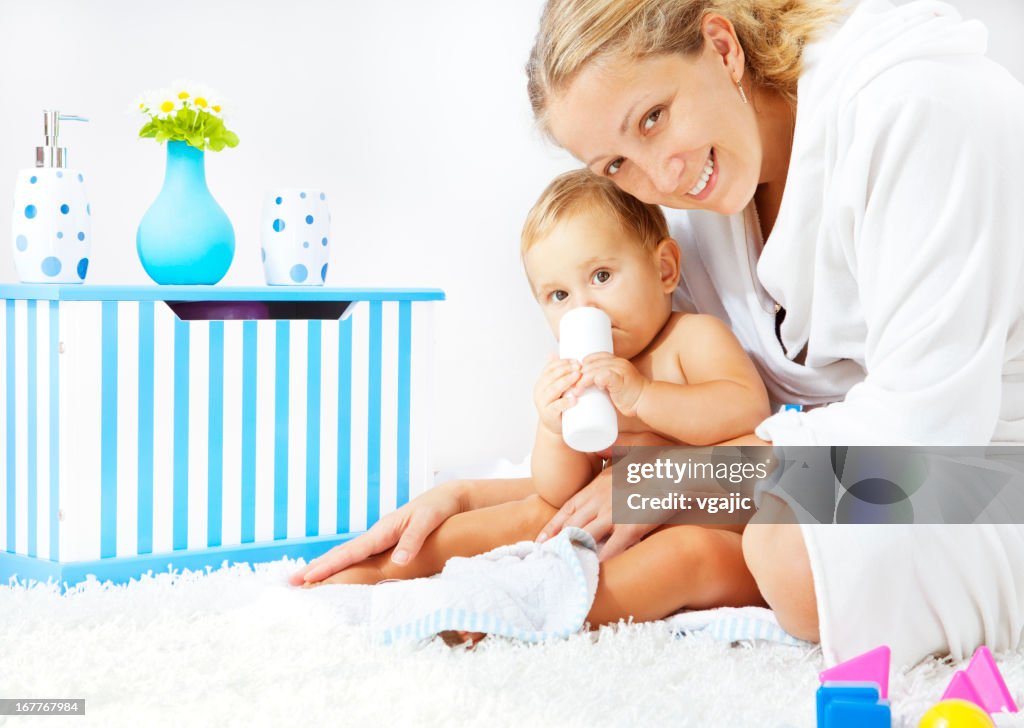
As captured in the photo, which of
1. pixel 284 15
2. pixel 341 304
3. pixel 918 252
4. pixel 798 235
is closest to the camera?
pixel 918 252

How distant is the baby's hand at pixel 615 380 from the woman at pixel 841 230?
0.43ft

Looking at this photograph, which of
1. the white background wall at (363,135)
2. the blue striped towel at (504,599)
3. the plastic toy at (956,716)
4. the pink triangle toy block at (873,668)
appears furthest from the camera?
the white background wall at (363,135)

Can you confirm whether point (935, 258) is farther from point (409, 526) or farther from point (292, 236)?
point (292, 236)

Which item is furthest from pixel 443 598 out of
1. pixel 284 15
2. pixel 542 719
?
pixel 284 15

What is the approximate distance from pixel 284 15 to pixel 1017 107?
112cm

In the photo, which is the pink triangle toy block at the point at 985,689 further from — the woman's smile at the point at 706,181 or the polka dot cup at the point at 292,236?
the polka dot cup at the point at 292,236

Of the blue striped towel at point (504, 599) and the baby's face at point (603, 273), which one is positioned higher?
the baby's face at point (603, 273)

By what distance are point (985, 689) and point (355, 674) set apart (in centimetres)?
47

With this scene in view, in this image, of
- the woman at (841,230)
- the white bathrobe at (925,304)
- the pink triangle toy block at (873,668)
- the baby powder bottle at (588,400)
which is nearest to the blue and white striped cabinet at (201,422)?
the woman at (841,230)

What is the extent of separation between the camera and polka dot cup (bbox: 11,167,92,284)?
1188mm

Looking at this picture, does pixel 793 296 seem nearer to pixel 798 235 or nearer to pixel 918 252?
pixel 798 235

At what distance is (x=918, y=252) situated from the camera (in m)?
Answer: 0.90

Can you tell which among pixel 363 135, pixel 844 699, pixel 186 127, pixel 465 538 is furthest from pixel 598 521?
pixel 363 135

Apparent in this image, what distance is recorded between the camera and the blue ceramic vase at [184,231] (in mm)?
1242
